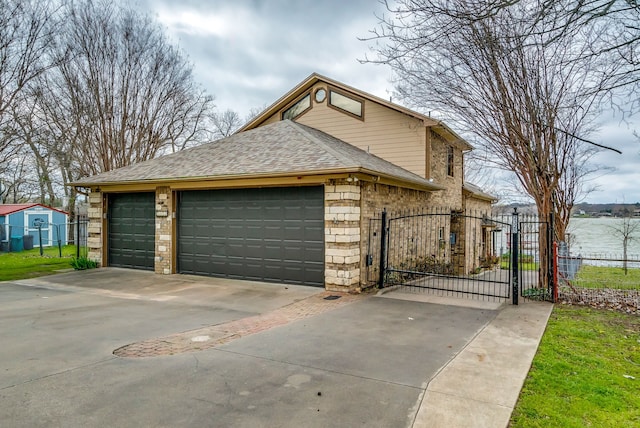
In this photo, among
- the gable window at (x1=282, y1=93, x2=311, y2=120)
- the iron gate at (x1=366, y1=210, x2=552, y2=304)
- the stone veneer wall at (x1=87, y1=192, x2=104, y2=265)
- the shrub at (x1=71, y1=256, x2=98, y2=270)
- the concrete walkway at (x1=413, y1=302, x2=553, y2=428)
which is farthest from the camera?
the gable window at (x1=282, y1=93, x2=311, y2=120)

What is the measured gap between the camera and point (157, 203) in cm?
1217

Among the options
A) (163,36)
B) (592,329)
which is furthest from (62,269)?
(592,329)

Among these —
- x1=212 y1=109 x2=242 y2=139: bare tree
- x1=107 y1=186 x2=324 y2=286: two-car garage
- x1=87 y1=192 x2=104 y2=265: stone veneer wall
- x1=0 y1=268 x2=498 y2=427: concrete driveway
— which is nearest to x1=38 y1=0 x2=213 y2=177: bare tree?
x1=87 y1=192 x2=104 y2=265: stone veneer wall

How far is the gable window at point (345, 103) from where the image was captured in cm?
1457

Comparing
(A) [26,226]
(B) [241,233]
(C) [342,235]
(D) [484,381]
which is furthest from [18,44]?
(D) [484,381]

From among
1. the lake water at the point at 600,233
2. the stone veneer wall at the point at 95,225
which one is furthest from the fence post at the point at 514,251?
the lake water at the point at 600,233

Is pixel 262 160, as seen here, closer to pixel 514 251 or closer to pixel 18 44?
pixel 514 251

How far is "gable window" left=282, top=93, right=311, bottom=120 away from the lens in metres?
15.6

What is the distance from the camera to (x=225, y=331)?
6148mm

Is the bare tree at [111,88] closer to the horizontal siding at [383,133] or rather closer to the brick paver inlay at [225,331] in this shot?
the horizontal siding at [383,133]

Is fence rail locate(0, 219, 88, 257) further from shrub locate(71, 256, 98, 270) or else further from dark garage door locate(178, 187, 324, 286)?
dark garage door locate(178, 187, 324, 286)

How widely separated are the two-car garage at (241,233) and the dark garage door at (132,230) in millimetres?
32

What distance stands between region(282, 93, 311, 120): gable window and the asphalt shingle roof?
6.19 feet

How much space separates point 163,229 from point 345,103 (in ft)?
25.5
